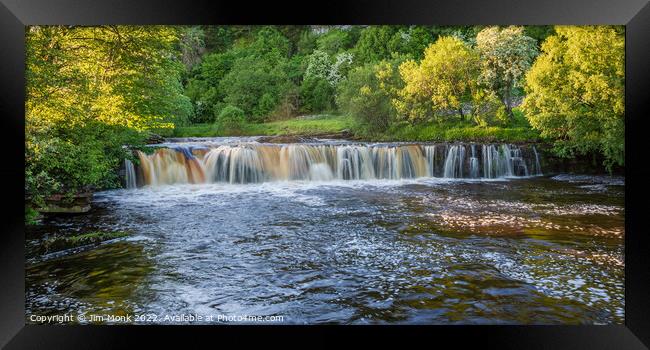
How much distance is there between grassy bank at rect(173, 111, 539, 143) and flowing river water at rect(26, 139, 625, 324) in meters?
0.21

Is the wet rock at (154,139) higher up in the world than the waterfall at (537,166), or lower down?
higher up

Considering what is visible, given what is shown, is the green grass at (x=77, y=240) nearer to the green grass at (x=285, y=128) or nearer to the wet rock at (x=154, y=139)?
the green grass at (x=285, y=128)

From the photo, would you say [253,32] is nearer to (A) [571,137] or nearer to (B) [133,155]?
(B) [133,155]

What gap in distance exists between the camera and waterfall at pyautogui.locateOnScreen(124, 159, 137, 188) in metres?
7.07

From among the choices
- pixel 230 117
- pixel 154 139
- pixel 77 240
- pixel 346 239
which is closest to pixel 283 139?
pixel 230 117

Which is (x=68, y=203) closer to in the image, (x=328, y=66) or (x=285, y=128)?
(x=285, y=128)

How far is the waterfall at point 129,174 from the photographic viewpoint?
279 inches

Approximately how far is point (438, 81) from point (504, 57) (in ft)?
3.27

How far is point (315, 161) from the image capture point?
7660mm

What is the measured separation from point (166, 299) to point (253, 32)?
284cm

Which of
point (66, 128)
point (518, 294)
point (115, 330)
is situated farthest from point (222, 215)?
point (518, 294)

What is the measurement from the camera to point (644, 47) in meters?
3.44
